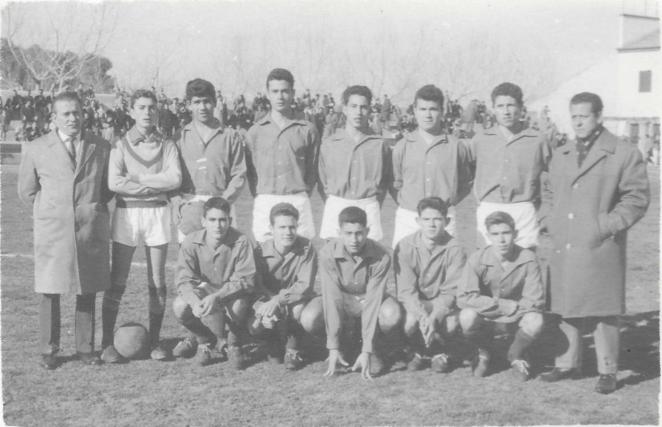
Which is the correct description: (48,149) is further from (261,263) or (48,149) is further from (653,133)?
(653,133)

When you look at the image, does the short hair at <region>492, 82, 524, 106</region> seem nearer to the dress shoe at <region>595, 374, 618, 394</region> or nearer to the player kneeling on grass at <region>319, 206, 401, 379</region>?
the player kneeling on grass at <region>319, 206, 401, 379</region>

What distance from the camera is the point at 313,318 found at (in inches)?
194

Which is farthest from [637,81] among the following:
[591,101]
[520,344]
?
[520,344]

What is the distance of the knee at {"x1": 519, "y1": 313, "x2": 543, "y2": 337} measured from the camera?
4641 millimetres

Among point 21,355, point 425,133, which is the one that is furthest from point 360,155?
point 21,355

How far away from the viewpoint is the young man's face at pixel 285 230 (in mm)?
4980

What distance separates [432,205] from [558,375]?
140 cm

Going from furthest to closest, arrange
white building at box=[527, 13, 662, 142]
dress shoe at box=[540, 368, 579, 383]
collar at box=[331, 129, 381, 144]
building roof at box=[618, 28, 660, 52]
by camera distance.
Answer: building roof at box=[618, 28, 660, 52] < white building at box=[527, 13, 662, 142] < collar at box=[331, 129, 381, 144] < dress shoe at box=[540, 368, 579, 383]

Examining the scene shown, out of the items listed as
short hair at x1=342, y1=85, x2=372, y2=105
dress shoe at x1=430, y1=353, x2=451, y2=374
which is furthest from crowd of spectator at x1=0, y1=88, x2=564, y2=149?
dress shoe at x1=430, y1=353, x2=451, y2=374

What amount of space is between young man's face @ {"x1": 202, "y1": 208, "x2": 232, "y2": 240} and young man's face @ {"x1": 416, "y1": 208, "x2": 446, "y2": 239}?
1381mm

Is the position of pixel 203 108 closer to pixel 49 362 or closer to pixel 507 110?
pixel 49 362

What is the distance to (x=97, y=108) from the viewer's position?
82.5ft

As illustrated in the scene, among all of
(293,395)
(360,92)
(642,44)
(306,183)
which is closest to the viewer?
(293,395)

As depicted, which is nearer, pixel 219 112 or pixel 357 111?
pixel 357 111
